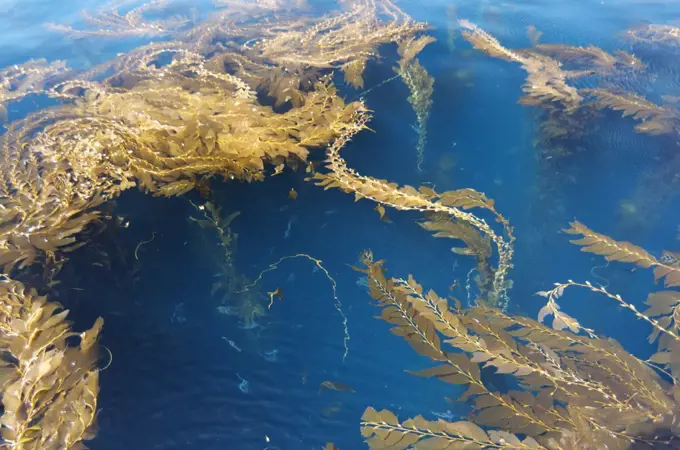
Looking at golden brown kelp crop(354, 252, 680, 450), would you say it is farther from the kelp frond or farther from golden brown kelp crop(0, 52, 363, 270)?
the kelp frond

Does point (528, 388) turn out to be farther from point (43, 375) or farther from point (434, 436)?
point (43, 375)

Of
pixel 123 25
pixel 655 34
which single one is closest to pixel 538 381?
pixel 655 34

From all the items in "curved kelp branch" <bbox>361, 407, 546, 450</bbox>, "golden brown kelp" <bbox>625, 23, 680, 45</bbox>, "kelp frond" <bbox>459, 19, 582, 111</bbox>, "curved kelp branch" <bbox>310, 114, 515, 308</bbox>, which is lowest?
"curved kelp branch" <bbox>361, 407, 546, 450</bbox>

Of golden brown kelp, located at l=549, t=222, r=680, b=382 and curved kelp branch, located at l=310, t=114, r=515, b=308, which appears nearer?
golden brown kelp, located at l=549, t=222, r=680, b=382

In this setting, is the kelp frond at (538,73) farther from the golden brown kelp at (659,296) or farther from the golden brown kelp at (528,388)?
the golden brown kelp at (528,388)

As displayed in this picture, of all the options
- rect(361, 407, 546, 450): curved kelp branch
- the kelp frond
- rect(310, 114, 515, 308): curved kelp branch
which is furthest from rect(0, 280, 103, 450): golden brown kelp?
the kelp frond

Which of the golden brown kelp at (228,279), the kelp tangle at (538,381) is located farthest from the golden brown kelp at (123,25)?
the kelp tangle at (538,381)

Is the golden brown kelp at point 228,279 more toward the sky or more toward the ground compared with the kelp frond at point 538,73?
more toward the ground

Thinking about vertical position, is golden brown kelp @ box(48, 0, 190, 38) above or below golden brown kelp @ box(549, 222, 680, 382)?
above

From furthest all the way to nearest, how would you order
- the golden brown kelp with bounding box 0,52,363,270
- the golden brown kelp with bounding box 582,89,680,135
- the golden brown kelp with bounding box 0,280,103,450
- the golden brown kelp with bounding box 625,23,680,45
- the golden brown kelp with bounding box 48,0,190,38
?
the golden brown kelp with bounding box 48,0,190,38
the golden brown kelp with bounding box 625,23,680,45
the golden brown kelp with bounding box 582,89,680,135
the golden brown kelp with bounding box 0,52,363,270
the golden brown kelp with bounding box 0,280,103,450

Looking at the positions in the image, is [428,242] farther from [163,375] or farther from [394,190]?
[163,375]
